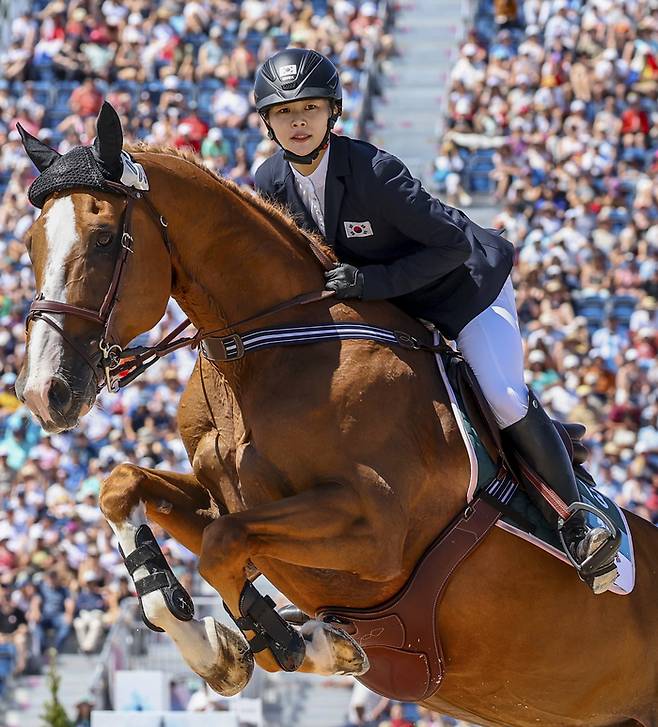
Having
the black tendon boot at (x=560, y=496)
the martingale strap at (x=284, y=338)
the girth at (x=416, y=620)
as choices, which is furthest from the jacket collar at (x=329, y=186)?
the girth at (x=416, y=620)

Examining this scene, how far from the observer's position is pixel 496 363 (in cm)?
677

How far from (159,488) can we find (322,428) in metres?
0.97

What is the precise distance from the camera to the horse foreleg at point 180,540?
6.15m

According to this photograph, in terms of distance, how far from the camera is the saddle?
21.4ft

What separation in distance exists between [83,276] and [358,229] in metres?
1.38

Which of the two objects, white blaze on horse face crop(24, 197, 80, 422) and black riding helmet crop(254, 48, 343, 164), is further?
black riding helmet crop(254, 48, 343, 164)

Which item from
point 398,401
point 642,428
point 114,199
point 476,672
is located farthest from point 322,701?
point 114,199

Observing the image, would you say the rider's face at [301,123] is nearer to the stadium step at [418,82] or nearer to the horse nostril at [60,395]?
the horse nostril at [60,395]

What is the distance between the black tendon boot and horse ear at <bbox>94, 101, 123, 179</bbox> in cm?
229

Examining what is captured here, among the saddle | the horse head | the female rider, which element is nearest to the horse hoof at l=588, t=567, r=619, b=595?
the female rider

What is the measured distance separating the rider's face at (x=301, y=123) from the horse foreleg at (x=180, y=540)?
5.46 feet

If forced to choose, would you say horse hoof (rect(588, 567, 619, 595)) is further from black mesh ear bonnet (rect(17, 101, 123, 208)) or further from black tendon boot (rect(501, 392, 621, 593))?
black mesh ear bonnet (rect(17, 101, 123, 208))

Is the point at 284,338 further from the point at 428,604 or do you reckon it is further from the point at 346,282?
the point at 428,604

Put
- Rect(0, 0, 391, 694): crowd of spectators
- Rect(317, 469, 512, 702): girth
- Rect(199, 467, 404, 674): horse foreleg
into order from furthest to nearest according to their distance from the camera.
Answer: Rect(0, 0, 391, 694): crowd of spectators
Rect(317, 469, 512, 702): girth
Rect(199, 467, 404, 674): horse foreleg
